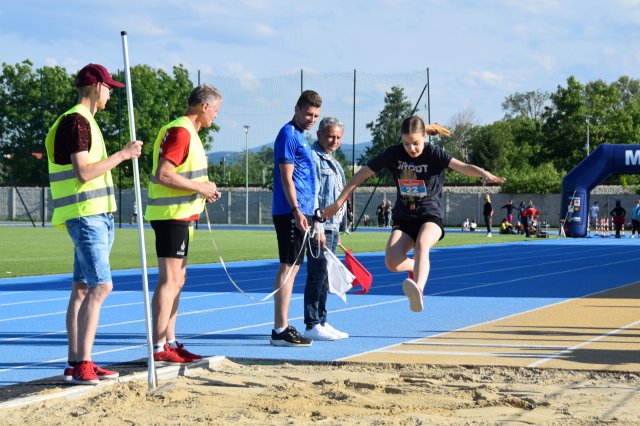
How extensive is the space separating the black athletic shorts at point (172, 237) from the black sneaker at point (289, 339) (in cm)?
154

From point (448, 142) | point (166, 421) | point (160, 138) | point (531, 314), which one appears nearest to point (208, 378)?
point (166, 421)

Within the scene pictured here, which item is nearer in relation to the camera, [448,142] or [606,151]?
[606,151]

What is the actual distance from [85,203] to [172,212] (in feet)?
2.76

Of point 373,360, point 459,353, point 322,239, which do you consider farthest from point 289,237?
point 459,353

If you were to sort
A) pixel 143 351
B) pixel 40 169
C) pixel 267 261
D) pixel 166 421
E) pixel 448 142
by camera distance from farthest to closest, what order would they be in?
pixel 448 142 → pixel 40 169 → pixel 267 261 → pixel 143 351 → pixel 166 421

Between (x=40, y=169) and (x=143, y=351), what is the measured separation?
170 feet

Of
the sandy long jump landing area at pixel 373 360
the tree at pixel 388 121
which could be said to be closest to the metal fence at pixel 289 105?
the tree at pixel 388 121

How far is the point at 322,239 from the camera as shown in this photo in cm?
834

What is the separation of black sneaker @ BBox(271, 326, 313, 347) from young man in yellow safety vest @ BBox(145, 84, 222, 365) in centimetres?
126

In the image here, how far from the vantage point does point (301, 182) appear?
8.29 metres

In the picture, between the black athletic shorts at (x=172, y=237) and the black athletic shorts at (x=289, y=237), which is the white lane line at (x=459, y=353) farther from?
the black athletic shorts at (x=172, y=237)

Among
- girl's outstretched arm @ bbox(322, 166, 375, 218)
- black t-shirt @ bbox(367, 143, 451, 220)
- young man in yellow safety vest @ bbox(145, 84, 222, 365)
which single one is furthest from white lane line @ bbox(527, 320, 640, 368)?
young man in yellow safety vest @ bbox(145, 84, 222, 365)

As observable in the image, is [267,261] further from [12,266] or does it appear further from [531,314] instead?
[531,314]

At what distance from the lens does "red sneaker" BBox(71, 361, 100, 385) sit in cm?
608
